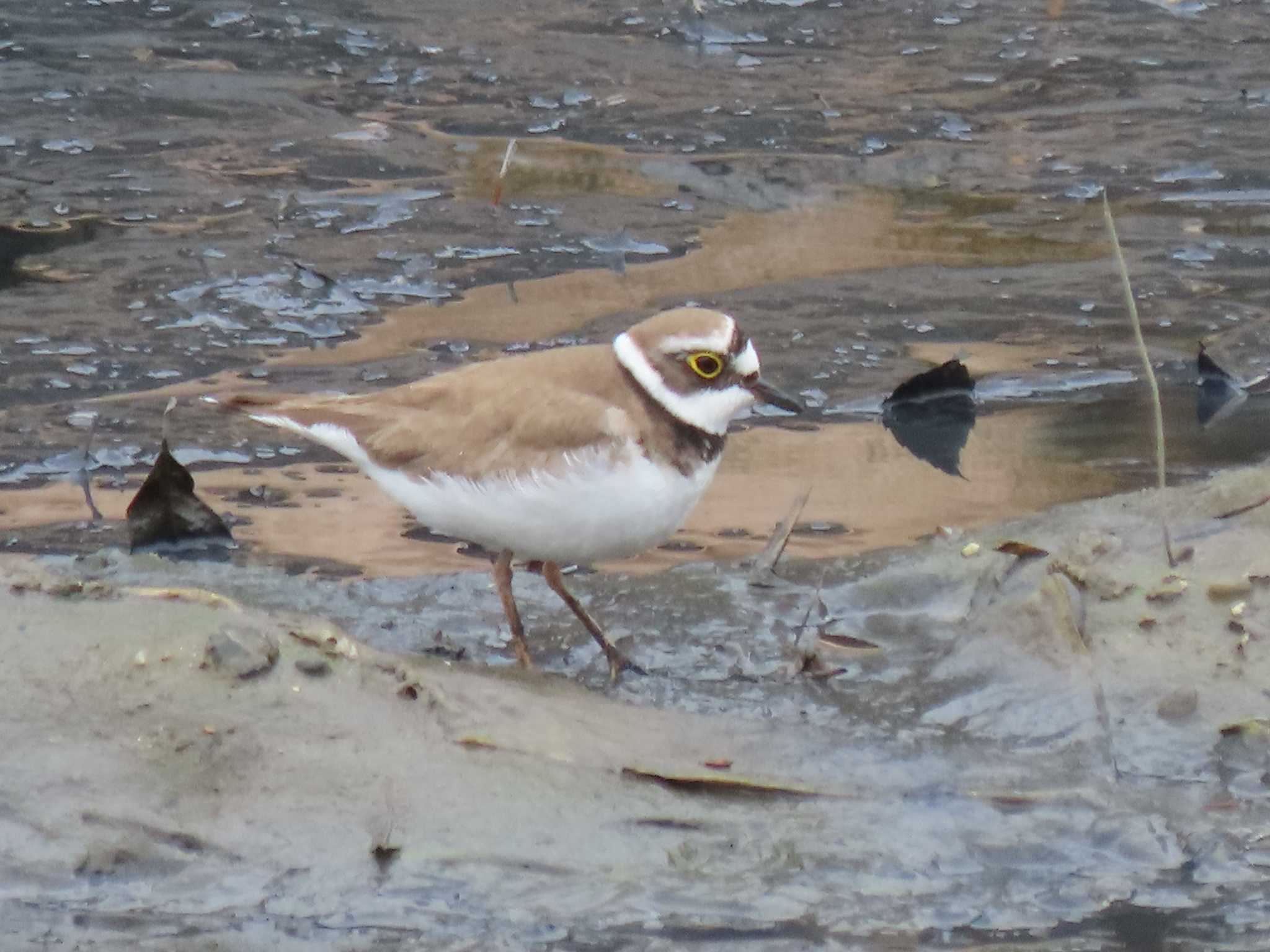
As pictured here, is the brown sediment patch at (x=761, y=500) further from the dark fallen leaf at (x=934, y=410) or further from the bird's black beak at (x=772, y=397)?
the bird's black beak at (x=772, y=397)

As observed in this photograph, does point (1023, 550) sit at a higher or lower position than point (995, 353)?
higher

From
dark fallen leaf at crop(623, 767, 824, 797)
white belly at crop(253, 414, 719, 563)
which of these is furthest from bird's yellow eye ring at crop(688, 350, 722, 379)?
dark fallen leaf at crop(623, 767, 824, 797)

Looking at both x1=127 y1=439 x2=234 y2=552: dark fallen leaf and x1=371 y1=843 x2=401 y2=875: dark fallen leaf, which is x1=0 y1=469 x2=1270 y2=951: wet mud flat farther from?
x1=127 y1=439 x2=234 y2=552: dark fallen leaf

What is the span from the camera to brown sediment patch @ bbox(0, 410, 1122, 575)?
17.3 ft

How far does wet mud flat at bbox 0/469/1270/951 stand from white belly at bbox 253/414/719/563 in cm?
31

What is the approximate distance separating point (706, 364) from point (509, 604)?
0.74m

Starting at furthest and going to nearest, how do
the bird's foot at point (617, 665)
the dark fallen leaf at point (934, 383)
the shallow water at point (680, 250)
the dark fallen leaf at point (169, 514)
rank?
1. the dark fallen leaf at point (934, 383)
2. the shallow water at point (680, 250)
3. the dark fallen leaf at point (169, 514)
4. the bird's foot at point (617, 665)

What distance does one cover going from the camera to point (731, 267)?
7723 mm

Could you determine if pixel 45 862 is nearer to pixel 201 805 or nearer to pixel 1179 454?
pixel 201 805

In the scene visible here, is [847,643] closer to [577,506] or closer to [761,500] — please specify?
[577,506]

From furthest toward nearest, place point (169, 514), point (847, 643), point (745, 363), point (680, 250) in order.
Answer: point (680, 250) → point (169, 514) → point (745, 363) → point (847, 643)

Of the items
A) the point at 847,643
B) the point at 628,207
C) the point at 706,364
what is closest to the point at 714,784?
the point at 847,643

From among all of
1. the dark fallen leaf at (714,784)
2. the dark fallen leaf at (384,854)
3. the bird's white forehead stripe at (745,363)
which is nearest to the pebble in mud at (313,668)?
the dark fallen leaf at (384,854)

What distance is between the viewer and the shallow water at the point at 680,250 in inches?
207
